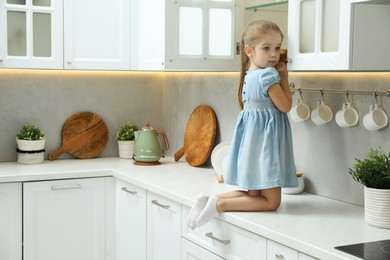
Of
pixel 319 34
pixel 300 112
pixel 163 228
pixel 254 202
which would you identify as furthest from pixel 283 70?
pixel 163 228

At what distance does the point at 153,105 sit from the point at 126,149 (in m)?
0.40

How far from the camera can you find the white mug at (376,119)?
2584mm

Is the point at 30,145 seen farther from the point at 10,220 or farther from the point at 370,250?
the point at 370,250

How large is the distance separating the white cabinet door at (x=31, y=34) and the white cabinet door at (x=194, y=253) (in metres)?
1.41

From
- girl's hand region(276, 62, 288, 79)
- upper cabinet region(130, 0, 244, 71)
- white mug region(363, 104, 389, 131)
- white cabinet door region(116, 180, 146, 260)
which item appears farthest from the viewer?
white cabinet door region(116, 180, 146, 260)

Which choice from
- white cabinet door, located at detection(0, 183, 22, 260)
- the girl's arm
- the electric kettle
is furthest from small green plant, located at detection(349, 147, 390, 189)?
white cabinet door, located at detection(0, 183, 22, 260)

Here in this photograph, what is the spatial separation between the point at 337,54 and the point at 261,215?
688 millimetres

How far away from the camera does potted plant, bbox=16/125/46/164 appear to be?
3.91 meters

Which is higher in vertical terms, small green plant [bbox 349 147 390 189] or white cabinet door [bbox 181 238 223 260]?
small green plant [bbox 349 147 390 189]

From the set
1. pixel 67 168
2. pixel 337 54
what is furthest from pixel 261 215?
pixel 67 168

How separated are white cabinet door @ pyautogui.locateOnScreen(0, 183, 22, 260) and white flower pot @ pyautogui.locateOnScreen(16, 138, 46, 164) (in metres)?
0.40

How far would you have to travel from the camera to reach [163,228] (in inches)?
127

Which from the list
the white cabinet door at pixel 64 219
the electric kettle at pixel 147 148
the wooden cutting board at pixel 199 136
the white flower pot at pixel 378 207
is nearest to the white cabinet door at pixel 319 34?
the white flower pot at pixel 378 207

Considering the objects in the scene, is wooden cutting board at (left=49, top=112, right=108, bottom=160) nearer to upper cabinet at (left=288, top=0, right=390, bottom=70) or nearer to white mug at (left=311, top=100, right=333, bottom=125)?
white mug at (left=311, top=100, right=333, bottom=125)
